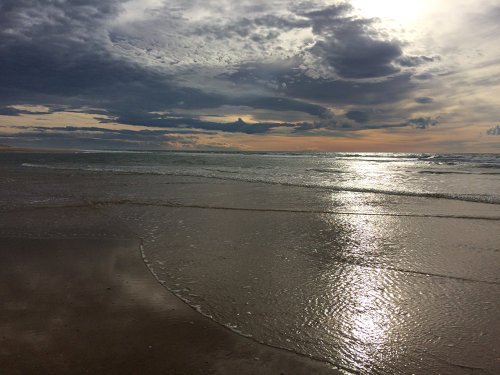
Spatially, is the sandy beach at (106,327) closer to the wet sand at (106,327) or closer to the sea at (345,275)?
the wet sand at (106,327)

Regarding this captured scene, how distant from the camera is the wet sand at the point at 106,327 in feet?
8.65

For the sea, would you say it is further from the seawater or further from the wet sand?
the seawater

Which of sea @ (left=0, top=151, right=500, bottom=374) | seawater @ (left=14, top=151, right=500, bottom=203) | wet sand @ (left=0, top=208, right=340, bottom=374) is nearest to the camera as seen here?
wet sand @ (left=0, top=208, right=340, bottom=374)

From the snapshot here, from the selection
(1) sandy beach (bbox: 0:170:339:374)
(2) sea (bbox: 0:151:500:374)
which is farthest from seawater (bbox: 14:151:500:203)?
(1) sandy beach (bbox: 0:170:339:374)

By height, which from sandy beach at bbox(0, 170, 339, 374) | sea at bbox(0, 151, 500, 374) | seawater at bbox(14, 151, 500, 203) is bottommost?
sandy beach at bbox(0, 170, 339, 374)

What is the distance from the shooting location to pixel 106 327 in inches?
124

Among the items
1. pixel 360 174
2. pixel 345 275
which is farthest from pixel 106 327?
pixel 360 174

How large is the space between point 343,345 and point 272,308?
903 millimetres

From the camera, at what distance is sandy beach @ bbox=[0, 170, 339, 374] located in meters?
2.64

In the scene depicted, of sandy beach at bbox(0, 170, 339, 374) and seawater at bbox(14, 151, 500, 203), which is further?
seawater at bbox(14, 151, 500, 203)

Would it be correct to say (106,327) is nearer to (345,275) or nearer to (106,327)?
(106,327)

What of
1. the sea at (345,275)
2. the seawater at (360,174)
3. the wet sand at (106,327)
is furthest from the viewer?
the seawater at (360,174)

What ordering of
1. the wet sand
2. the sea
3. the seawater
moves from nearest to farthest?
the wet sand < the sea < the seawater

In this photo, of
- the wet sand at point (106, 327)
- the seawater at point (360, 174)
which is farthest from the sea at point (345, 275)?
the seawater at point (360, 174)
